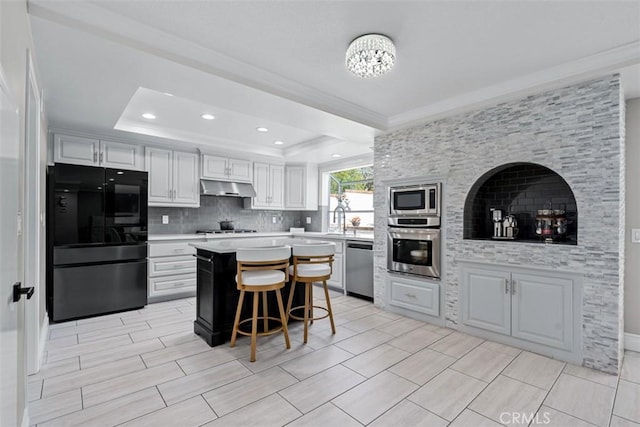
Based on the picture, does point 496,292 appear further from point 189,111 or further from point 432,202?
point 189,111

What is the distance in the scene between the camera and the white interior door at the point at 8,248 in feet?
3.71

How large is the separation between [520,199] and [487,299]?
3.85ft

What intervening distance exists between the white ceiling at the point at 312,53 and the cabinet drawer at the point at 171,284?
218 cm

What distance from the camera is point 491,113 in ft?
10.1

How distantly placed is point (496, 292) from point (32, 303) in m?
4.05

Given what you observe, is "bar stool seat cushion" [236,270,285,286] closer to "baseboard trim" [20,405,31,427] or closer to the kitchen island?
the kitchen island

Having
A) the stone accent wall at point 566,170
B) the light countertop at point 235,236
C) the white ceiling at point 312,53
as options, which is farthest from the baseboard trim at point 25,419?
the stone accent wall at point 566,170

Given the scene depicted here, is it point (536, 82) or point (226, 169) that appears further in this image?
point (226, 169)

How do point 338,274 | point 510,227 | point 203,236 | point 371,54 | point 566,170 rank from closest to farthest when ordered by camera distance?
1. point 371,54
2. point 566,170
3. point 510,227
4. point 203,236
5. point 338,274

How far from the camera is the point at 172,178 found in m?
4.78

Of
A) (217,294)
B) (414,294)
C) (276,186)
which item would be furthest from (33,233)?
(276,186)

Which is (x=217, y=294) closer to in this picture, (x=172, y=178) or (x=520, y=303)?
(x=172, y=178)

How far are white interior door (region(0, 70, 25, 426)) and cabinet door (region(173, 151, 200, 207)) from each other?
346 cm

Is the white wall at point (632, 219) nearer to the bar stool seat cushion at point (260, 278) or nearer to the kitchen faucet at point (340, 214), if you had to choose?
the bar stool seat cushion at point (260, 278)
